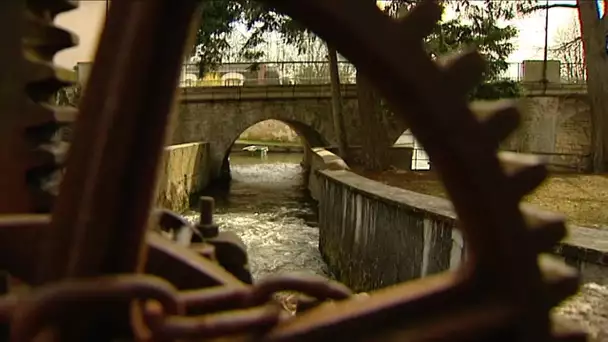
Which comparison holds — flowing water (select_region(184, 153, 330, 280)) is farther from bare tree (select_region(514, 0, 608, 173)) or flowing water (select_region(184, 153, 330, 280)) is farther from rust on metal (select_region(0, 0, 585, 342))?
bare tree (select_region(514, 0, 608, 173))

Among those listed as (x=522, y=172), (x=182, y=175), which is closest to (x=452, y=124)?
(x=522, y=172)

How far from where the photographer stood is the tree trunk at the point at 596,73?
12.1 m

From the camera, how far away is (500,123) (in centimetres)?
139

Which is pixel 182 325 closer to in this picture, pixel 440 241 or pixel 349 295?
pixel 349 295

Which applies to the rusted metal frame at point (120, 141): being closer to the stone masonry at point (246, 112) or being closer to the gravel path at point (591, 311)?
the gravel path at point (591, 311)

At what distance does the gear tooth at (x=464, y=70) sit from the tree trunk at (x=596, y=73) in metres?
11.7

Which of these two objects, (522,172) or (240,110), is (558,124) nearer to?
(240,110)

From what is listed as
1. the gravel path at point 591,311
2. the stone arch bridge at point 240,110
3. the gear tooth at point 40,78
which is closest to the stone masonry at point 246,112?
the stone arch bridge at point 240,110

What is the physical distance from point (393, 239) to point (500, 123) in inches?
204

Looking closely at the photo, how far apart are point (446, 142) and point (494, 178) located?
0.13 metres

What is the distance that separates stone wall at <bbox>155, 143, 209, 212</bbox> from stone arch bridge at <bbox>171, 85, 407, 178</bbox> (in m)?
1.62

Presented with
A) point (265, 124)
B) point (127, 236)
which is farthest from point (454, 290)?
point (265, 124)

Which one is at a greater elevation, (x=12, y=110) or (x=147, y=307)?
(x=12, y=110)

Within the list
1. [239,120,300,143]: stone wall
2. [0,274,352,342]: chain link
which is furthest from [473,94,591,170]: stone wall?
[239,120,300,143]: stone wall
